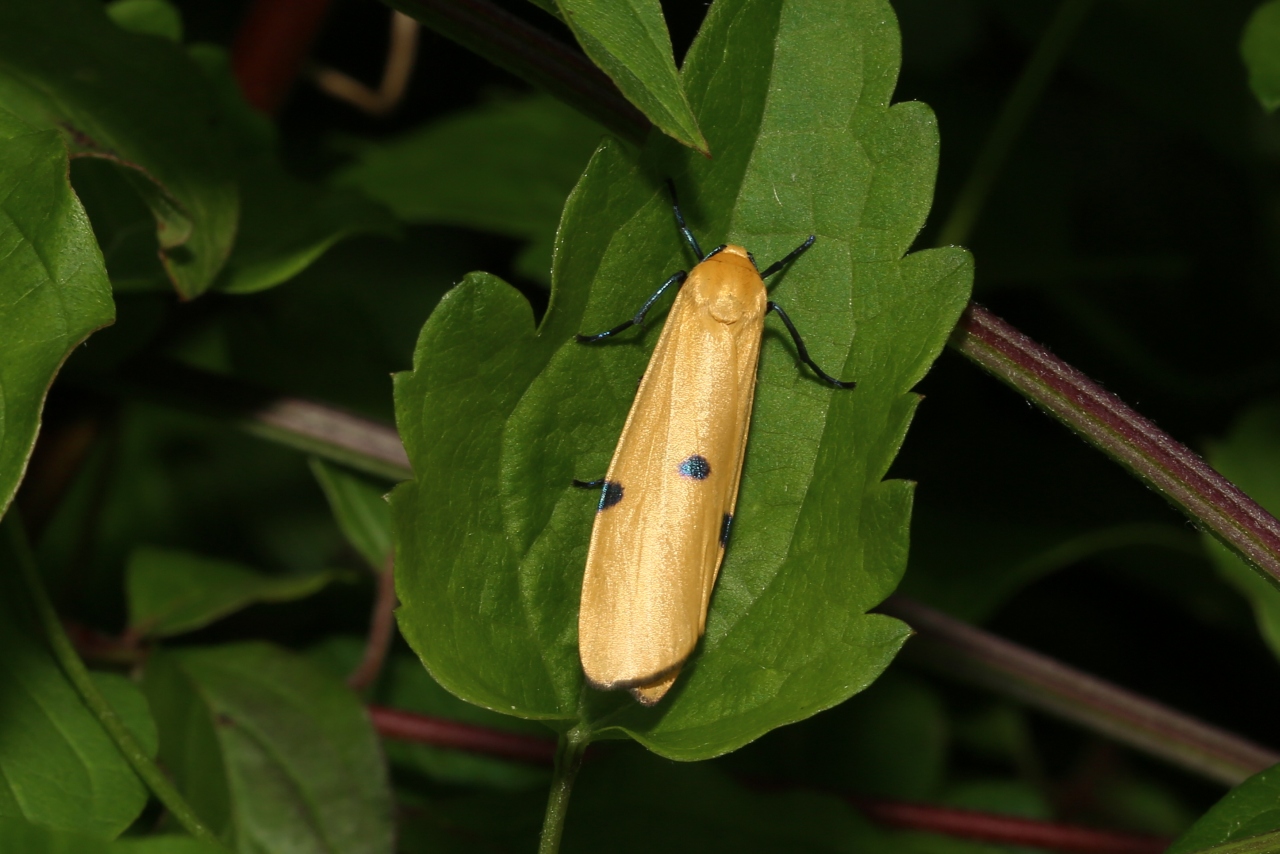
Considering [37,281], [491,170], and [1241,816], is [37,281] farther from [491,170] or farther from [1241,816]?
[491,170]

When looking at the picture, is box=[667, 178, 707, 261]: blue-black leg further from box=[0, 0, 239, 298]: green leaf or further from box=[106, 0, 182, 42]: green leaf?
box=[106, 0, 182, 42]: green leaf

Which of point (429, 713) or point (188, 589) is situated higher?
point (188, 589)

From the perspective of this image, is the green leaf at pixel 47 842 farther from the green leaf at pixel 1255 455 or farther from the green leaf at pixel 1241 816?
the green leaf at pixel 1255 455

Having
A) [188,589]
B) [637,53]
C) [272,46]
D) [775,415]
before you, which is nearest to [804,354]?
[775,415]

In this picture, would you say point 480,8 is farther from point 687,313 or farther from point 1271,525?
point 1271,525

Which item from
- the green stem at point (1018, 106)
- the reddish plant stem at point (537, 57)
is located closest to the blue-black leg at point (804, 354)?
the reddish plant stem at point (537, 57)

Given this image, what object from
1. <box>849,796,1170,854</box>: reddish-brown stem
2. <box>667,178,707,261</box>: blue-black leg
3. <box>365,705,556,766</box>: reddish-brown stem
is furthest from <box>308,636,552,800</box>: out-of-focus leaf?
<box>667,178,707,261</box>: blue-black leg
